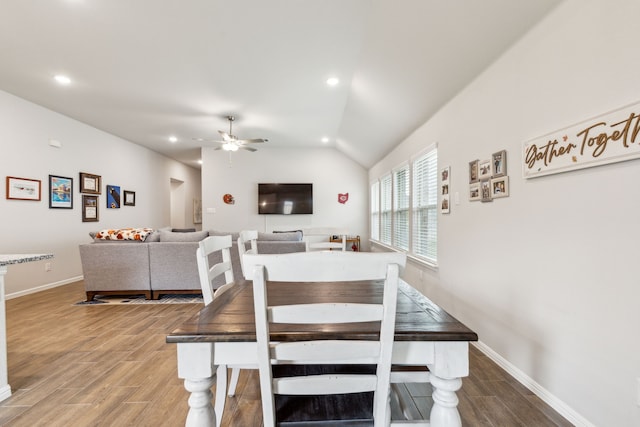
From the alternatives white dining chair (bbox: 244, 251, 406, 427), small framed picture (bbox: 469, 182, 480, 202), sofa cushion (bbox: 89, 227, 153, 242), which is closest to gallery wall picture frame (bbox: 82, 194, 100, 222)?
sofa cushion (bbox: 89, 227, 153, 242)

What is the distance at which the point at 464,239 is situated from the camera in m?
2.66

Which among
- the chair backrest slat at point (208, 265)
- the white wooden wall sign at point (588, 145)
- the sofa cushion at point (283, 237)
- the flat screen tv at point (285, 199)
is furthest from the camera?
the flat screen tv at point (285, 199)

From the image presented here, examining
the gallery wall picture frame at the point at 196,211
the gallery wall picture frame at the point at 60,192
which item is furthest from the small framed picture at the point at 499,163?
the gallery wall picture frame at the point at 196,211

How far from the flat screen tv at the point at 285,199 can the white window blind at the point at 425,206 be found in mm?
3430

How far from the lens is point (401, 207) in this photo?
480 cm

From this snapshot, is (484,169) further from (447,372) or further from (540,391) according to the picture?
(447,372)

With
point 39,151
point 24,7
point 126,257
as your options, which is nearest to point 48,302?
point 126,257

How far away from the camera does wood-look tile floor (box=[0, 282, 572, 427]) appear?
161 cm

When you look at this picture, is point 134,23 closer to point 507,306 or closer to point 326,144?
point 507,306

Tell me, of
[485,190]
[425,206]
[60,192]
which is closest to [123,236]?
[60,192]

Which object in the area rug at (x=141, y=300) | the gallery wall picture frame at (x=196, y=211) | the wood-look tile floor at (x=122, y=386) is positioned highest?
the gallery wall picture frame at (x=196, y=211)

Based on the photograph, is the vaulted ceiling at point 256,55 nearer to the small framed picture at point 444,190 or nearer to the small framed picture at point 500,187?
the small framed picture at point 444,190

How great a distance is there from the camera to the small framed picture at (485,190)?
2.28 meters

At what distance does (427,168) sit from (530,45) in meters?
1.89
